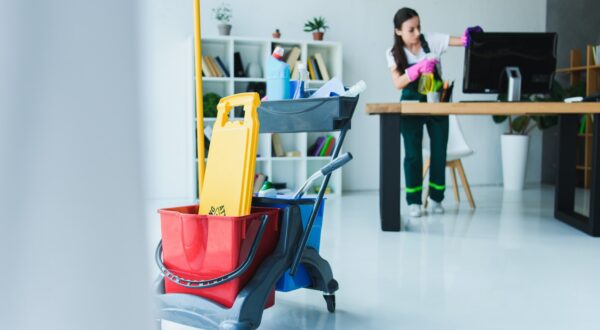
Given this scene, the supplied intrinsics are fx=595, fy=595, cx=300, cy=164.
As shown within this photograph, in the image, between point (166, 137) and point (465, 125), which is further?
point (465, 125)

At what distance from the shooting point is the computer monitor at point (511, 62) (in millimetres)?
3719

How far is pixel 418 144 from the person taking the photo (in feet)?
13.3

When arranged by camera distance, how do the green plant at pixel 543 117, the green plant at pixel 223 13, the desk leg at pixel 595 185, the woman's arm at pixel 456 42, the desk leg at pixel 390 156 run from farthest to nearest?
the green plant at pixel 543 117 → the green plant at pixel 223 13 → the woman's arm at pixel 456 42 → the desk leg at pixel 390 156 → the desk leg at pixel 595 185

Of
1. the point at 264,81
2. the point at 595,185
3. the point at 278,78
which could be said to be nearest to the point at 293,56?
the point at 264,81

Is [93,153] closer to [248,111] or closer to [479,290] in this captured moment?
[248,111]

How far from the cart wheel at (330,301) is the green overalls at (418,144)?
2.18 meters

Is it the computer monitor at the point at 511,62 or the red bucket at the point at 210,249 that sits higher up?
the computer monitor at the point at 511,62

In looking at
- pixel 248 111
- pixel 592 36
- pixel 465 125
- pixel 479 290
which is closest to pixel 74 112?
pixel 248 111

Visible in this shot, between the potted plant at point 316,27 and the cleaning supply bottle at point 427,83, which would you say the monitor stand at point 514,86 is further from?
the potted plant at point 316,27

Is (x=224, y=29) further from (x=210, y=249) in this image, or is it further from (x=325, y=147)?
(x=210, y=249)

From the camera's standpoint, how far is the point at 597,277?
8.07 ft

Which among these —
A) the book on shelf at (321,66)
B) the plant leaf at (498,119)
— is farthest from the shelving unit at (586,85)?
the book on shelf at (321,66)

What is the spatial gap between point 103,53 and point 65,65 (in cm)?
2

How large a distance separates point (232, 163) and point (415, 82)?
8.90ft
